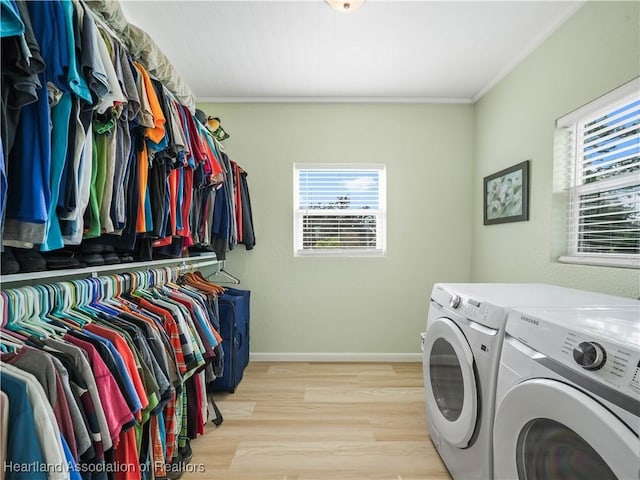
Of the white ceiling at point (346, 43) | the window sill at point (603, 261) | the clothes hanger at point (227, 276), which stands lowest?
the clothes hanger at point (227, 276)

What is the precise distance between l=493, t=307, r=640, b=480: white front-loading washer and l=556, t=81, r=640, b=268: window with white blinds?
75 cm

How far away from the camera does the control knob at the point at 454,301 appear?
147cm

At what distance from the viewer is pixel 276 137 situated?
305 centimetres

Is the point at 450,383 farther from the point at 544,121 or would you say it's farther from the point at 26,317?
the point at 544,121

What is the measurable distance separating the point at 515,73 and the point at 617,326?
2223 mm

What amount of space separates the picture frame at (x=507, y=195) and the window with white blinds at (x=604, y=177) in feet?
0.96

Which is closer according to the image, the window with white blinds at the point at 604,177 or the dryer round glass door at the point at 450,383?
the dryer round glass door at the point at 450,383

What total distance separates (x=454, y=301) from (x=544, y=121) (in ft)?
4.80

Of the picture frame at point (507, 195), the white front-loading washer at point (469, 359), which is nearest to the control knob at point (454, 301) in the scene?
the white front-loading washer at point (469, 359)

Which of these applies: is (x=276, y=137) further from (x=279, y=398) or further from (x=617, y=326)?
(x=617, y=326)

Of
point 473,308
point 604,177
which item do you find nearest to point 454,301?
point 473,308

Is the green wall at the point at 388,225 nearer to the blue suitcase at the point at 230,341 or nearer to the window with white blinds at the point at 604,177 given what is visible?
the blue suitcase at the point at 230,341

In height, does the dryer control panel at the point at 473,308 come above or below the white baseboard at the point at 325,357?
above

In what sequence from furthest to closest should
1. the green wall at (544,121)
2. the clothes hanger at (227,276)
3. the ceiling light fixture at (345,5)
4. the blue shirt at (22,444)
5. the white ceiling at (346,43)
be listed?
1. the clothes hanger at (227,276)
2. the white ceiling at (346,43)
3. the ceiling light fixture at (345,5)
4. the green wall at (544,121)
5. the blue shirt at (22,444)
